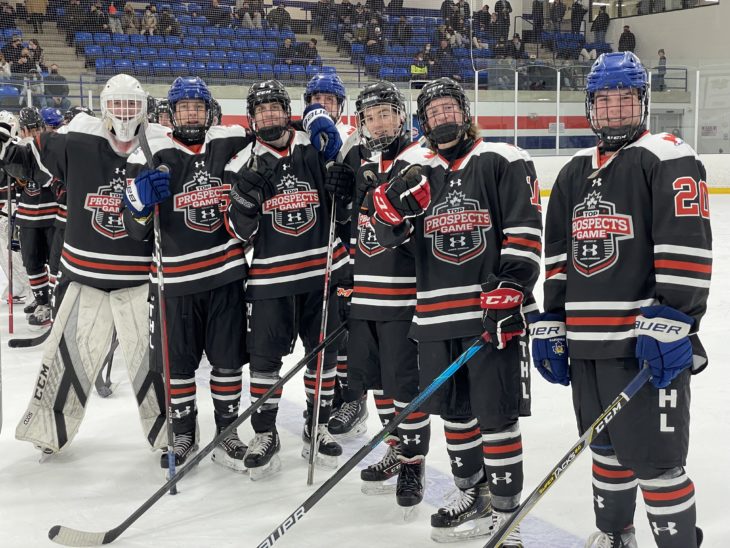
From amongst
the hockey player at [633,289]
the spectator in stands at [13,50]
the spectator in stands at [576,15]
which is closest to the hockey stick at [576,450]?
the hockey player at [633,289]

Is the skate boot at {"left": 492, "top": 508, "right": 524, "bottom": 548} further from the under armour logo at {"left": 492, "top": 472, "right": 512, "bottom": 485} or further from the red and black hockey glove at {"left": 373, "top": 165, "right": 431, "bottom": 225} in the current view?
the red and black hockey glove at {"left": 373, "top": 165, "right": 431, "bottom": 225}

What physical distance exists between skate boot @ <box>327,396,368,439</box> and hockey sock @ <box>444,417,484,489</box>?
33.9 inches

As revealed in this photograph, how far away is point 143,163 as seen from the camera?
2.72 m

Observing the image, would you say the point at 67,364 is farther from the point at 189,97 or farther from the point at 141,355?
the point at 189,97

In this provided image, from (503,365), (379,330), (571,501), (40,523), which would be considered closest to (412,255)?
(379,330)

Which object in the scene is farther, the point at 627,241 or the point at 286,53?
the point at 286,53

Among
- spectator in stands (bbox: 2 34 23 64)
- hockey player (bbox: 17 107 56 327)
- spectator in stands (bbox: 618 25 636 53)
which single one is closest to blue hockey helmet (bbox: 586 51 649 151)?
hockey player (bbox: 17 107 56 327)

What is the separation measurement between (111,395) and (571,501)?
2.14 m

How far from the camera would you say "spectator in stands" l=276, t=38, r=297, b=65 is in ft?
36.1

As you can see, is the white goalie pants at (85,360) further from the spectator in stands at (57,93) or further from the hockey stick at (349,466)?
the spectator in stands at (57,93)

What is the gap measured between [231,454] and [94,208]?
3.09ft

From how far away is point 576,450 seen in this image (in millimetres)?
1792

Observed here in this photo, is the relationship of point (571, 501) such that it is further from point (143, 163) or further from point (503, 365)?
point (143, 163)

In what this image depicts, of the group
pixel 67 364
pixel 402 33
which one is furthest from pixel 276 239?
pixel 402 33
